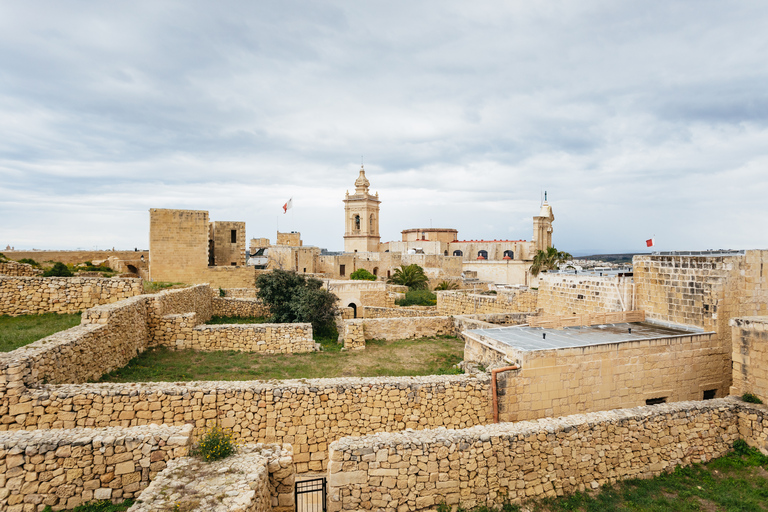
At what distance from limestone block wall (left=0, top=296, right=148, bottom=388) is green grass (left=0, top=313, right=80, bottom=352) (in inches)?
34.4

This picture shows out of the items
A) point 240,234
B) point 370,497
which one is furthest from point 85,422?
point 240,234

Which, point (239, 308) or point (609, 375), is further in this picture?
point (239, 308)

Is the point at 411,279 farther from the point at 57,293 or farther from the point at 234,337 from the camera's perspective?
the point at 57,293

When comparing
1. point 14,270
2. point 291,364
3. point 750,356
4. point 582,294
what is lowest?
point 291,364

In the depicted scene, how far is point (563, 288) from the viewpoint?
13.0 m

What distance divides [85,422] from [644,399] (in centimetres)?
1037

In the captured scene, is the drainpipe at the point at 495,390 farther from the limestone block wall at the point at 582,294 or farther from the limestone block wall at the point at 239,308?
the limestone block wall at the point at 239,308

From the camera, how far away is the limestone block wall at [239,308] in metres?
16.5

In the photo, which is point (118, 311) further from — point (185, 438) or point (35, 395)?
point (185, 438)

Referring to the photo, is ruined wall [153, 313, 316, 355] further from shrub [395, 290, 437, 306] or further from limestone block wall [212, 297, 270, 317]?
shrub [395, 290, 437, 306]

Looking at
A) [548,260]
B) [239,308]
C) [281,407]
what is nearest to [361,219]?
[548,260]

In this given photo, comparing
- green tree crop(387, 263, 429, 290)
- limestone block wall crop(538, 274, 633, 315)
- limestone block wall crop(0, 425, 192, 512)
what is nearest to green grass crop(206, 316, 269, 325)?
limestone block wall crop(538, 274, 633, 315)

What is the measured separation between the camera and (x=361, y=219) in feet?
162

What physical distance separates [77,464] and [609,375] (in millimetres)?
8967
